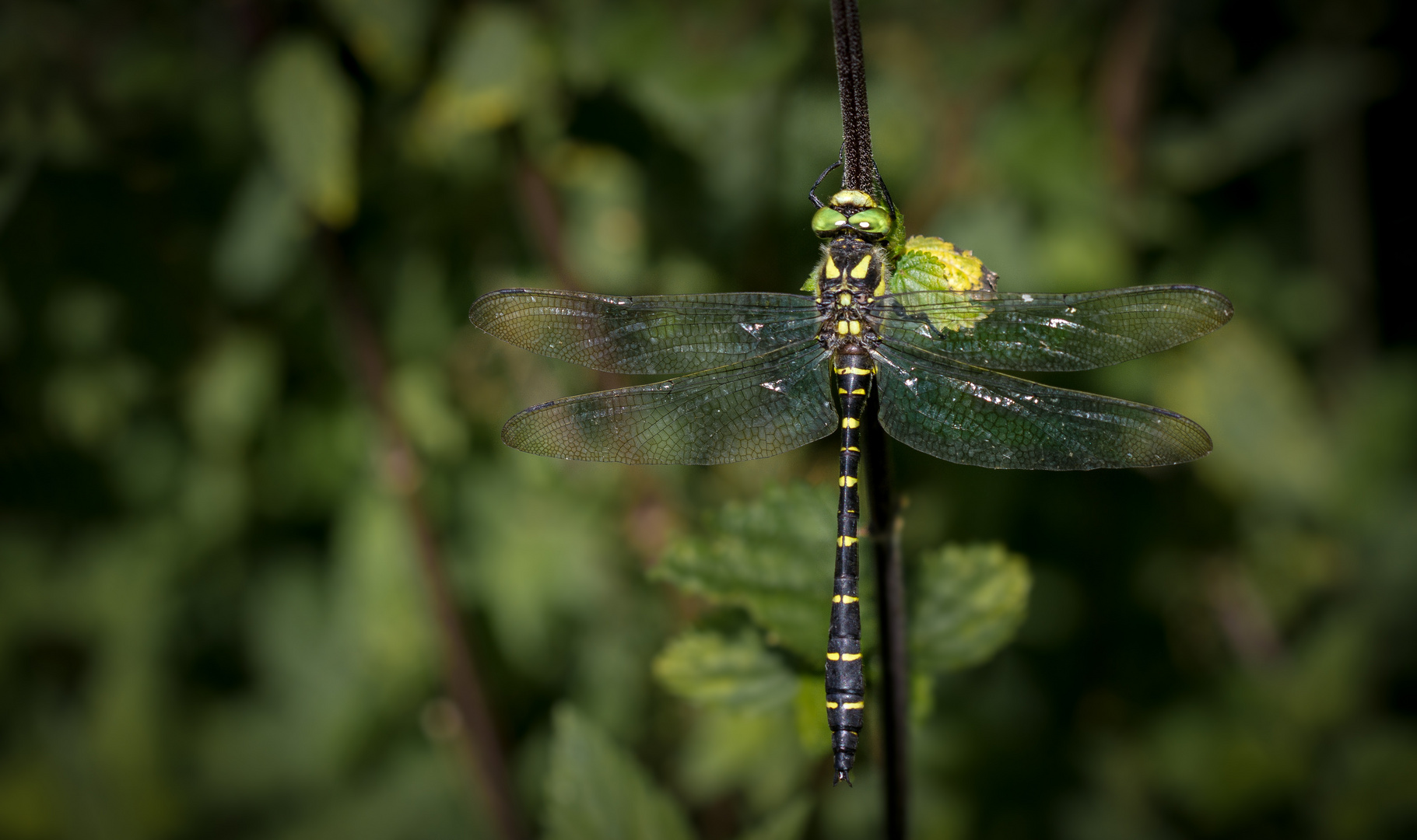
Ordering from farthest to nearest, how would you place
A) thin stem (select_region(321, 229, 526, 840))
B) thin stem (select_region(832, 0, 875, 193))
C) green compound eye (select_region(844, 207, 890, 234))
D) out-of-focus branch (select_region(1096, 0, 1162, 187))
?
1. out-of-focus branch (select_region(1096, 0, 1162, 187))
2. thin stem (select_region(321, 229, 526, 840))
3. green compound eye (select_region(844, 207, 890, 234))
4. thin stem (select_region(832, 0, 875, 193))

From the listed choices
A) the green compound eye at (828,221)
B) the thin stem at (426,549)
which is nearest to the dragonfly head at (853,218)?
the green compound eye at (828,221)

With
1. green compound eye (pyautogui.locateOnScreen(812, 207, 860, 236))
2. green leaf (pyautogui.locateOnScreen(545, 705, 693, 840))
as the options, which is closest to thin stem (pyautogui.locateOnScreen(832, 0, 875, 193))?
green compound eye (pyautogui.locateOnScreen(812, 207, 860, 236))

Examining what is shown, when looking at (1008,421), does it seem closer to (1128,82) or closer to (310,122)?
(1128,82)

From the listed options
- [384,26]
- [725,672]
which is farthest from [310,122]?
[725,672]

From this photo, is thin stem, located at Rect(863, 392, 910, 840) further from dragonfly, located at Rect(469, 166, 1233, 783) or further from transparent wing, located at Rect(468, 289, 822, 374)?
transparent wing, located at Rect(468, 289, 822, 374)

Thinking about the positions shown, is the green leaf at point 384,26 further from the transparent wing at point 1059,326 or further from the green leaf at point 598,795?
the green leaf at point 598,795

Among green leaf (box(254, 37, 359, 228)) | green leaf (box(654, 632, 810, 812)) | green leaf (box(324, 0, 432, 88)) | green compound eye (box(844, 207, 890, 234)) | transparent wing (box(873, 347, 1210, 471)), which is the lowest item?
green leaf (box(654, 632, 810, 812))

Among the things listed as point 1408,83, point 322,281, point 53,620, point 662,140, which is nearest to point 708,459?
point 662,140
